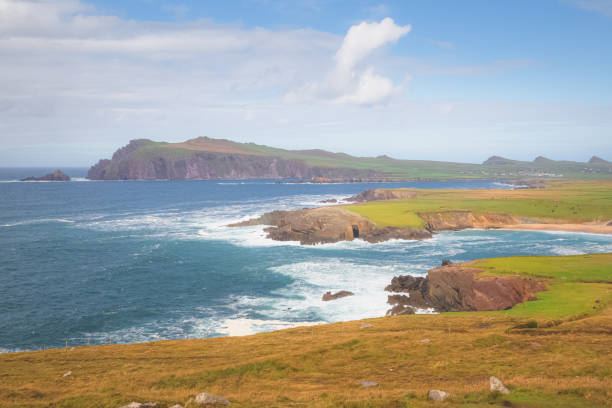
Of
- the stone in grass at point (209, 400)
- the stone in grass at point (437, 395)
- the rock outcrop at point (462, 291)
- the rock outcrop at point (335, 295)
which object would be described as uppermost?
the stone in grass at point (437, 395)

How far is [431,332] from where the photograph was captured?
31.9 meters

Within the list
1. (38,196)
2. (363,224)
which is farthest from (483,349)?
(38,196)

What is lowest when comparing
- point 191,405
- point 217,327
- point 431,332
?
point 217,327

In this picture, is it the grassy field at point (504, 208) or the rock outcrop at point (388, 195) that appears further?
the rock outcrop at point (388, 195)

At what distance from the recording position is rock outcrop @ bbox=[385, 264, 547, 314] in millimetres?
43344

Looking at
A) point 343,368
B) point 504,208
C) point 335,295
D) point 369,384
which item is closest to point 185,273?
point 335,295

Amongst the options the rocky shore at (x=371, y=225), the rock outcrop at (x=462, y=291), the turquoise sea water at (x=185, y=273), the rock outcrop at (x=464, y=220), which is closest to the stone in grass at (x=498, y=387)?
the rock outcrop at (x=462, y=291)

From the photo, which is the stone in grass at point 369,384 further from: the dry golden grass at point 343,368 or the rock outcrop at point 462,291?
the rock outcrop at point 462,291

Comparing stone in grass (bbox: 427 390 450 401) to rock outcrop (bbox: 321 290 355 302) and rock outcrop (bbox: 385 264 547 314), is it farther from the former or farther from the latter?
rock outcrop (bbox: 321 290 355 302)

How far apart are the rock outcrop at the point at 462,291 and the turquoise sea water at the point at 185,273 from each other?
387cm

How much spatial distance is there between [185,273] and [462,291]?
131 feet

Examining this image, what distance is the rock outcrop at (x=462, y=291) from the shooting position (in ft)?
142

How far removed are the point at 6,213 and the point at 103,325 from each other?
109 m

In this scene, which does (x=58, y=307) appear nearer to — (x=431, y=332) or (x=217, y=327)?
(x=217, y=327)
